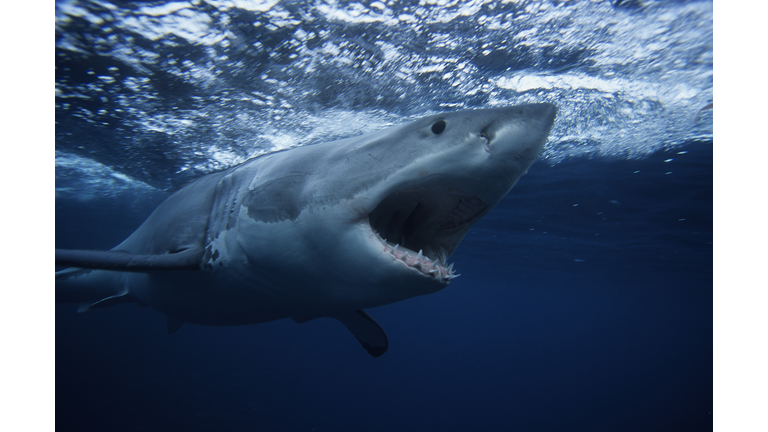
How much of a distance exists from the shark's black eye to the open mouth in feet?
1.23

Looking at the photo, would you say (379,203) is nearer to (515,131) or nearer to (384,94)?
(515,131)

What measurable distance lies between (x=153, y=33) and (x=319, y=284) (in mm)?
5967

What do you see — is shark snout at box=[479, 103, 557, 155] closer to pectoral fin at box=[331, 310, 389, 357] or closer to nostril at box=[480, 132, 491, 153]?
nostril at box=[480, 132, 491, 153]

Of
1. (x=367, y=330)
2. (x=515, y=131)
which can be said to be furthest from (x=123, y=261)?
(x=367, y=330)

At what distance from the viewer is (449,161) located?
5.95 feet

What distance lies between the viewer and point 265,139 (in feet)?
33.6

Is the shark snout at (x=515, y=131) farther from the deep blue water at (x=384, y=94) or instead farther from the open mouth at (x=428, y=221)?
the deep blue water at (x=384, y=94)

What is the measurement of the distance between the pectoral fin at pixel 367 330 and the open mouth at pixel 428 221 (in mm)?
2503

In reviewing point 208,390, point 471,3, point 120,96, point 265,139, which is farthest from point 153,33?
point 208,390

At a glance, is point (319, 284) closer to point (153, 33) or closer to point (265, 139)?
point (153, 33)

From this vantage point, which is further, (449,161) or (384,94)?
(384,94)

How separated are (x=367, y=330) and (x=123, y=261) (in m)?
3.45

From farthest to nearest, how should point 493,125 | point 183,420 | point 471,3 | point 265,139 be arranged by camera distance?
point 183,420 < point 265,139 < point 471,3 < point 493,125
